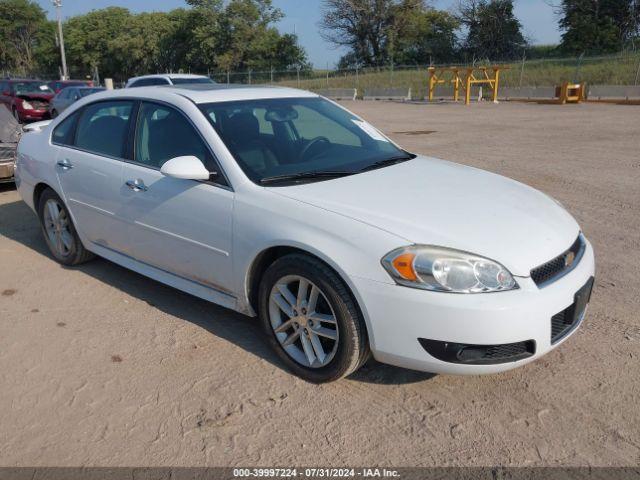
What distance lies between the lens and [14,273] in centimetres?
488

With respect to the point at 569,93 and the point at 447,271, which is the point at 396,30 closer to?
the point at 569,93

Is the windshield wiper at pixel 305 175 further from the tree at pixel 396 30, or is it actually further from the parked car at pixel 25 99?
the tree at pixel 396 30

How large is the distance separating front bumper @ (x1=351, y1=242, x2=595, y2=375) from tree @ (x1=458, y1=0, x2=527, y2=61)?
170 ft

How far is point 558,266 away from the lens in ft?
9.53

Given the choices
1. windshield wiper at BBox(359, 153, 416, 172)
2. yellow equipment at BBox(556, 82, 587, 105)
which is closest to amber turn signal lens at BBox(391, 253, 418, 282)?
windshield wiper at BBox(359, 153, 416, 172)

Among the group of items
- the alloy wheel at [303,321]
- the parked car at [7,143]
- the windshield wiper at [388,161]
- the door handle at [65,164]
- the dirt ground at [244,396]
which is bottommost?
the dirt ground at [244,396]

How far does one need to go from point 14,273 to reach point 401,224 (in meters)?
3.72

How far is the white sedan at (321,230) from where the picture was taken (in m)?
2.66

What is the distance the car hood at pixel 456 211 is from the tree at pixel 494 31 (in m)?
51.0

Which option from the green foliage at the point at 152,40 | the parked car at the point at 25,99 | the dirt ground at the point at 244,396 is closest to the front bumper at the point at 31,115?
the parked car at the point at 25,99

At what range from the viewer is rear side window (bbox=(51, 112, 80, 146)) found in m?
4.77

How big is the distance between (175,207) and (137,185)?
46 cm

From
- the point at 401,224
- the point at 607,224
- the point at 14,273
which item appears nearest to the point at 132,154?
the point at 14,273

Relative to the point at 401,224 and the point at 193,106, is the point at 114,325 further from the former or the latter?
the point at 401,224
